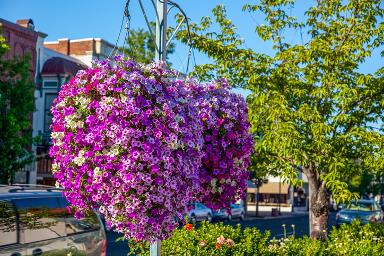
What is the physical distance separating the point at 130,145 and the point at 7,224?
3.73 meters

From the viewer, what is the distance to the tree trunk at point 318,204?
12.0 metres

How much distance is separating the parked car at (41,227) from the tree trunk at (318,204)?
467 centimetres

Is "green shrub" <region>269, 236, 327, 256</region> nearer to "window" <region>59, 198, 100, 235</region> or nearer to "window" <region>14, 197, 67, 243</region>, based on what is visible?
"window" <region>59, 198, 100, 235</region>

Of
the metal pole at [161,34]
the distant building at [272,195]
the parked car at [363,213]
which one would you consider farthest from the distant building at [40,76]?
the distant building at [272,195]

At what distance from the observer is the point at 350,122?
11.2 meters

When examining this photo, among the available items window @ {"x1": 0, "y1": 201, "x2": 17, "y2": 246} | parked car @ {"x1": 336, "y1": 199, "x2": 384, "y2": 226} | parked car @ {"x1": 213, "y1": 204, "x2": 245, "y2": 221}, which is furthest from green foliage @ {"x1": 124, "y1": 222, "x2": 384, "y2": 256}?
parked car @ {"x1": 213, "y1": 204, "x2": 245, "y2": 221}

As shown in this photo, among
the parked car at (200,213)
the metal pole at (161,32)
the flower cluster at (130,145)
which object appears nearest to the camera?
the flower cluster at (130,145)

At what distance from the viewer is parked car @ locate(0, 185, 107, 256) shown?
7.78 m

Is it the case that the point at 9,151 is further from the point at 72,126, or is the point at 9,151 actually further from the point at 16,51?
the point at 72,126

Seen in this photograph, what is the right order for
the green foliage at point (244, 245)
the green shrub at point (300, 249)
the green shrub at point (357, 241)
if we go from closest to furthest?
the green foliage at point (244, 245) → the green shrub at point (300, 249) → the green shrub at point (357, 241)

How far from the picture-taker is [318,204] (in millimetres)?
12070

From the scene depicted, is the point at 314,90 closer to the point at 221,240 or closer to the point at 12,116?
the point at 221,240

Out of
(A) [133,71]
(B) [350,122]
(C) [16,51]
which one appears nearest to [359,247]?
(B) [350,122]

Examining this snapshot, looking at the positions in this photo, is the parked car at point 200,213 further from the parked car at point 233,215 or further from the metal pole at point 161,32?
the metal pole at point 161,32
